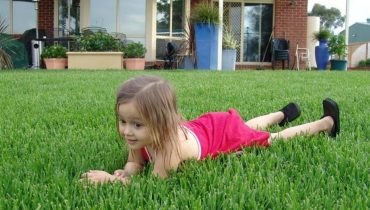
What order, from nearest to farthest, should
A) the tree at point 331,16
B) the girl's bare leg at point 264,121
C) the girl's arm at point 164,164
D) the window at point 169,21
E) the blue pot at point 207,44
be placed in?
the girl's arm at point 164,164
the girl's bare leg at point 264,121
the blue pot at point 207,44
the window at point 169,21
the tree at point 331,16

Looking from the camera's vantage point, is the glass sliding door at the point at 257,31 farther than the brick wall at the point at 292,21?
Yes

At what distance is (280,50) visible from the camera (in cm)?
1511

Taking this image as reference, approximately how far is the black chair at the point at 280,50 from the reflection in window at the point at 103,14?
A: 193 inches

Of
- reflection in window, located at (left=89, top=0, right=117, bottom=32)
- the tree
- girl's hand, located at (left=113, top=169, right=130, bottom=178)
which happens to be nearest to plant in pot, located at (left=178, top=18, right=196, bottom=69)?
reflection in window, located at (left=89, top=0, right=117, bottom=32)

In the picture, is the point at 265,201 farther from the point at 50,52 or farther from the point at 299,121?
the point at 50,52

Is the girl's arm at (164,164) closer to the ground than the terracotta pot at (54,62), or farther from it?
closer to the ground

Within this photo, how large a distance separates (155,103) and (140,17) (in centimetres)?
1325

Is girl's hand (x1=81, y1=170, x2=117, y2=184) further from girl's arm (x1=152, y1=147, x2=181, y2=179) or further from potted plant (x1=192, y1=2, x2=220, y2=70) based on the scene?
potted plant (x1=192, y1=2, x2=220, y2=70)

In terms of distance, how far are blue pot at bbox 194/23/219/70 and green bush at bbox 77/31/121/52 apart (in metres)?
2.08

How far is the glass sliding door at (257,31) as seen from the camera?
16.4m

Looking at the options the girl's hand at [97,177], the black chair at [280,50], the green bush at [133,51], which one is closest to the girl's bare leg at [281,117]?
the girl's hand at [97,177]

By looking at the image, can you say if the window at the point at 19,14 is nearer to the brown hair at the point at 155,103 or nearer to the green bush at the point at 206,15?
the green bush at the point at 206,15

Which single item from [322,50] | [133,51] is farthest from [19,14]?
[322,50]

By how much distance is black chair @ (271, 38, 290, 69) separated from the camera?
15.1m
